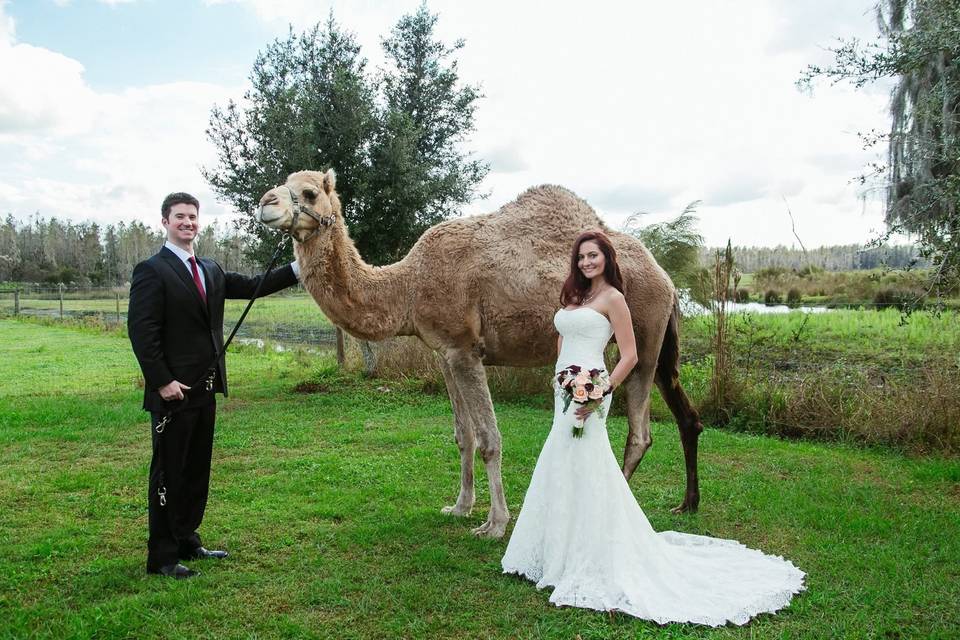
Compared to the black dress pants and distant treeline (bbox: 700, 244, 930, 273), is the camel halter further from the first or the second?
distant treeline (bbox: 700, 244, 930, 273)

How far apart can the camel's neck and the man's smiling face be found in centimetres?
96

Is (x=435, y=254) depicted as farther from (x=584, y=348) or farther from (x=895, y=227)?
(x=895, y=227)

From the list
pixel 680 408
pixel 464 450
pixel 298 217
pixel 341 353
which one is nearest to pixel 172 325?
pixel 298 217

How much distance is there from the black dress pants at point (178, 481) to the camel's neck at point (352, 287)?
52.1 inches

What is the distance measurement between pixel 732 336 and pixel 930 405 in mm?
3353

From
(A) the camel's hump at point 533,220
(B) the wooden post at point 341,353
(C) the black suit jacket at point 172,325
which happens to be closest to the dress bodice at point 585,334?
(A) the camel's hump at point 533,220

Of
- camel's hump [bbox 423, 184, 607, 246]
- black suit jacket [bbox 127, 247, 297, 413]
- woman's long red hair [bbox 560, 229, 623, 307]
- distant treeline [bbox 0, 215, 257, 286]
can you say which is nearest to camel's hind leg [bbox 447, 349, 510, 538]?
camel's hump [bbox 423, 184, 607, 246]

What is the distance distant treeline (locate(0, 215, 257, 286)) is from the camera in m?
77.8

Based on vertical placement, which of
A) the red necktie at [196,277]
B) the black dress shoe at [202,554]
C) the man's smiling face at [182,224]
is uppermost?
the man's smiling face at [182,224]

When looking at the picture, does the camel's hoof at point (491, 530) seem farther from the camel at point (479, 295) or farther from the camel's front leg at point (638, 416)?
the camel's front leg at point (638, 416)

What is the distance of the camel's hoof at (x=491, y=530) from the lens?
584 centimetres

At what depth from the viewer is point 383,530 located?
19.6 ft

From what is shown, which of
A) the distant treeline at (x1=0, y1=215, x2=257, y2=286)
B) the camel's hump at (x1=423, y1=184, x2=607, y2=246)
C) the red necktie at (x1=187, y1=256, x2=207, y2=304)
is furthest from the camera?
the distant treeline at (x1=0, y1=215, x2=257, y2=286)

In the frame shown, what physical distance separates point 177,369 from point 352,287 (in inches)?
62.9
